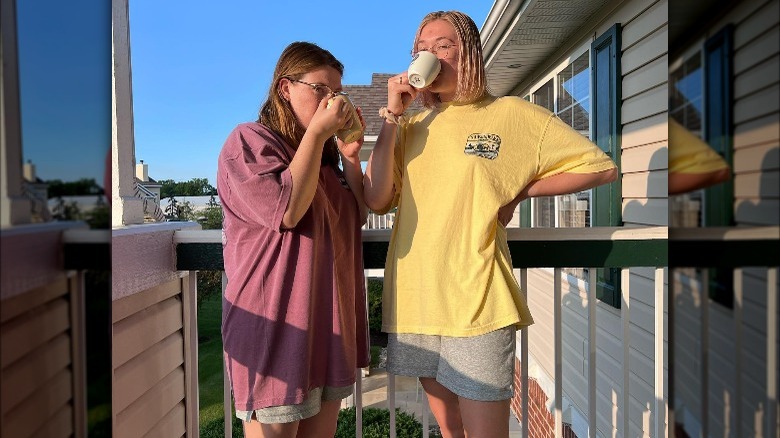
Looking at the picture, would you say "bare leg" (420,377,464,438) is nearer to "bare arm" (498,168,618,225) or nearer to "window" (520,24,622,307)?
"bare arm" (498,168,618,225)

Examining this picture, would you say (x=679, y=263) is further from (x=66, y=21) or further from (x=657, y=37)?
(x=657, y=37)

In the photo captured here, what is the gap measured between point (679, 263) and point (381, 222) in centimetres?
969

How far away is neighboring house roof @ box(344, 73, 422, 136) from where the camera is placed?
10111 millimetres

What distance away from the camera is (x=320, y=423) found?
1.56 metres

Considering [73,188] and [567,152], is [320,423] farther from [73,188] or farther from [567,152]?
[73,188]

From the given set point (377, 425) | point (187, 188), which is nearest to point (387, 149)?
point (377, 425)

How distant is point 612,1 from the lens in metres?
3.74

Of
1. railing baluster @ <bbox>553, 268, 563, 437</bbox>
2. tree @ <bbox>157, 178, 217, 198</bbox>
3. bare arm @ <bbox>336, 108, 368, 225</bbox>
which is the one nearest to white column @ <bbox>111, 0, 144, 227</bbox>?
bare arm @ <bbox>336, 108, 368, 225</bbox>

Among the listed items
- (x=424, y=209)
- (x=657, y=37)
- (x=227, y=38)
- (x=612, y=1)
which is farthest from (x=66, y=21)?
(x=227, y=38)

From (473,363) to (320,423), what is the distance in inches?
19.1

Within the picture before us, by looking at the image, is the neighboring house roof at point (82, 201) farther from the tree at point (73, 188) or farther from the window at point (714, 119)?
the window at point (714, 119)

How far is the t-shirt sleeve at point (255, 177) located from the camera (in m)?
1.30

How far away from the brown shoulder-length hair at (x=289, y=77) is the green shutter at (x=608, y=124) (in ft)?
9.14

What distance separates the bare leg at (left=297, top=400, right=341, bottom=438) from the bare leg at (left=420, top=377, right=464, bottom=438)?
0.27 metres
